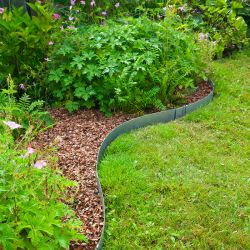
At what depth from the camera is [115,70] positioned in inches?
173

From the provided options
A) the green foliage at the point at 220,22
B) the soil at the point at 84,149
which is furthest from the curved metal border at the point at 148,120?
the green foliage at the point at 220,22

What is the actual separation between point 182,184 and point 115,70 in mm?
1573

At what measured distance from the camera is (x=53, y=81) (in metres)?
4.58

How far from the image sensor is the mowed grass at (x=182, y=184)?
2.92 metres

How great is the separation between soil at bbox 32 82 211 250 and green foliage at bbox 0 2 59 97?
1.76ft

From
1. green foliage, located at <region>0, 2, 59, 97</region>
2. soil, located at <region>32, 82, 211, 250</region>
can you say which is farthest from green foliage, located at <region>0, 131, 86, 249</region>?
green foliage, located at <region>0, 2, 59, 97</region>

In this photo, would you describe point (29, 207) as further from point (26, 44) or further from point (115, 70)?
point (26, 44)

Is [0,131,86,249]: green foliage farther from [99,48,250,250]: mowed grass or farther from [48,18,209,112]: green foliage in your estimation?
[48,18,209,112]: green foliage

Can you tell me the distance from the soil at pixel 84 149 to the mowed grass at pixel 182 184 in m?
0.12

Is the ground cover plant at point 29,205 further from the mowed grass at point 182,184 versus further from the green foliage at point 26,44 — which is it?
the green foliage at point 26,44

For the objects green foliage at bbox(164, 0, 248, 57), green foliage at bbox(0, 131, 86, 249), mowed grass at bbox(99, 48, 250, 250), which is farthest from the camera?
green foliage at bbox(164, 0, 248, 57)

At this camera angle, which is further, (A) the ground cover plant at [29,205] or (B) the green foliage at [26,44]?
(B) the green foliage at [26,44]

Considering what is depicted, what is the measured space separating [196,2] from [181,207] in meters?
5.11

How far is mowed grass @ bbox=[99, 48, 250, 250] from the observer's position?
2922 mm
